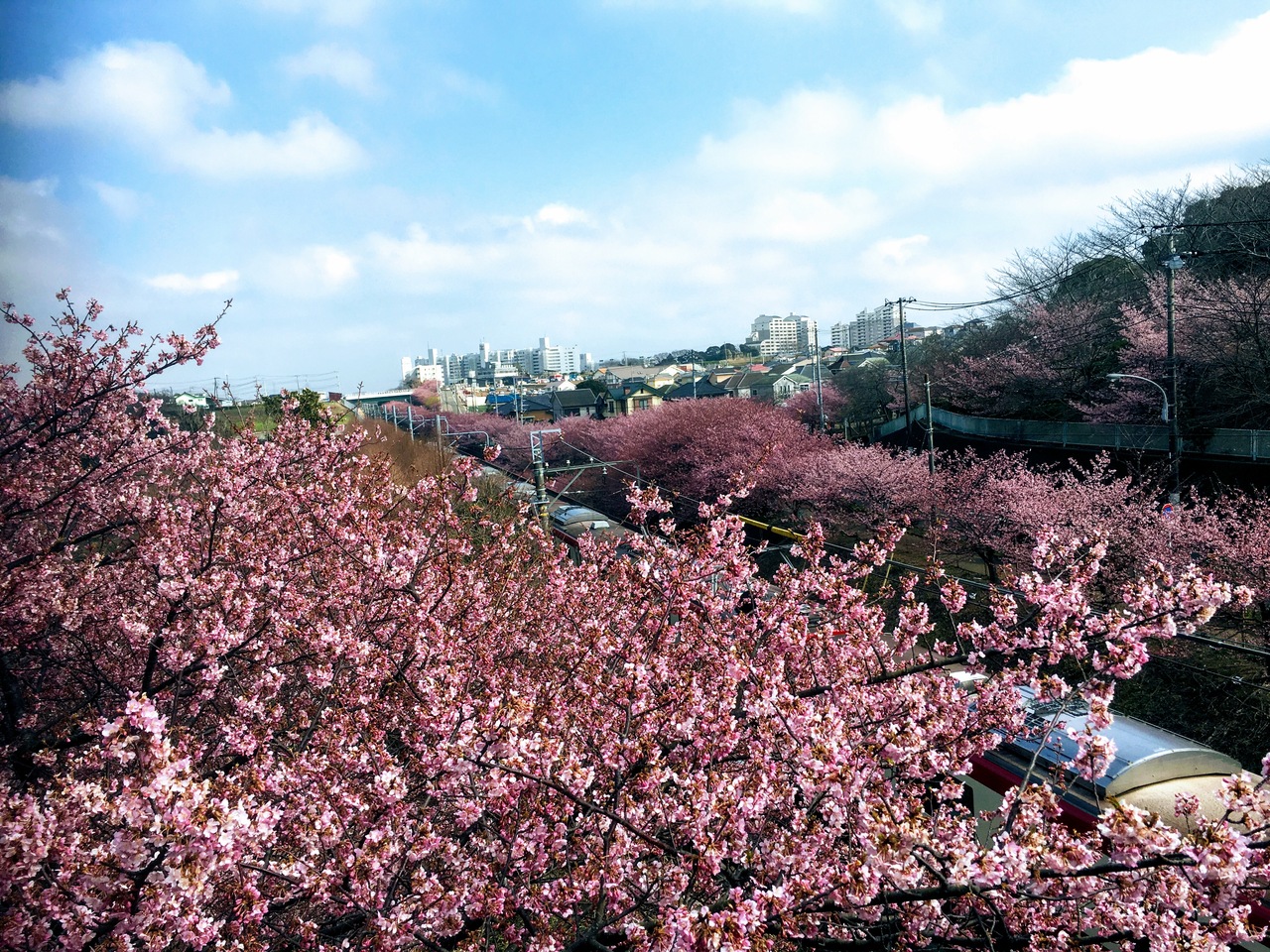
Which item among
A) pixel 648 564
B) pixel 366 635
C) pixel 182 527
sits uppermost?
pixel 182 527

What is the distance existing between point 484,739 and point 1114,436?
2462 cm

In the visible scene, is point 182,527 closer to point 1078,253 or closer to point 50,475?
point 50,475

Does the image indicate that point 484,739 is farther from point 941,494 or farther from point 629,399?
point 629,399

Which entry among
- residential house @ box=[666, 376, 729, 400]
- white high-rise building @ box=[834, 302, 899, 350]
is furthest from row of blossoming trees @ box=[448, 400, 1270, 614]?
white high-rise building @ box=[834, 302, 899, 350]

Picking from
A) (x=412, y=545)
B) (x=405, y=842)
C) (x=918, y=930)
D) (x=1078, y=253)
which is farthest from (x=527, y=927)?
(x=1078, y=253)

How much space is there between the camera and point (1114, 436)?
22.6 metres

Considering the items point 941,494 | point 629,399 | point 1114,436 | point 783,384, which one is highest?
point 783,384

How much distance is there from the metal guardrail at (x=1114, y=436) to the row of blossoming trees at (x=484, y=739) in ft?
58.3

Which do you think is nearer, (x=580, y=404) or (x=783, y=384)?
(x=783, y=384)

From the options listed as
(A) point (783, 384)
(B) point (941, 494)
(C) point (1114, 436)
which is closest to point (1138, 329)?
(C) point (1114, 436)

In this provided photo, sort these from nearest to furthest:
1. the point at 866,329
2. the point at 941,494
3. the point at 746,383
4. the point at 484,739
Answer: the point at 484,739, the point at 941,494, the point at 746,383, the point at 866,329

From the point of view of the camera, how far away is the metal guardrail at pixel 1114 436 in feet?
60.4

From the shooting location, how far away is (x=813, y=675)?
18.7 feet

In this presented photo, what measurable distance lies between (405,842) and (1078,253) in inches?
1922
